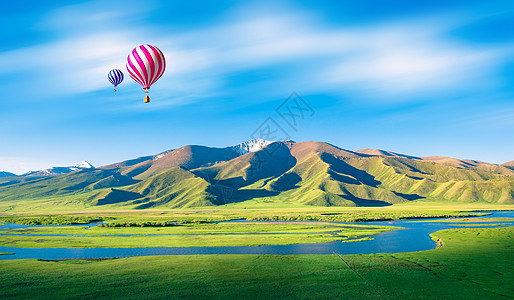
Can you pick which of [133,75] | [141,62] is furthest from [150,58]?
[133,75]

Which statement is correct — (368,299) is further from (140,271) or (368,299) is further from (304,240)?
(304,240)

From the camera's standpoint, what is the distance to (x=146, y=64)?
61094 mm

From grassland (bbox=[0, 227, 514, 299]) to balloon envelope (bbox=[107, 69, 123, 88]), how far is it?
169 feet

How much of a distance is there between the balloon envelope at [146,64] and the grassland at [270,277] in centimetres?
3358

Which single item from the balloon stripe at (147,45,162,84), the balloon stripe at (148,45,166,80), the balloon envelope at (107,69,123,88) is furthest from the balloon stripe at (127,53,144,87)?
the balloon envelope at (107,69,123,88)

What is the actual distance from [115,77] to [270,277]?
72.1m

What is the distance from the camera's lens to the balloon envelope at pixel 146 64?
200ft

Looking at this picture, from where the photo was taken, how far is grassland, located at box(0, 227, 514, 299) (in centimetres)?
3756

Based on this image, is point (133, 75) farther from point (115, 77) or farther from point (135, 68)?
point (115, 77)

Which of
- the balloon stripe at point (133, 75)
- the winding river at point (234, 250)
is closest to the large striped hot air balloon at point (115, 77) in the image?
the balloon stripe at point (133, 75)

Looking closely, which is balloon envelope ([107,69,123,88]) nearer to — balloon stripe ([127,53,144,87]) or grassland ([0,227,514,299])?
balloon stripe ([127,53,144,87])

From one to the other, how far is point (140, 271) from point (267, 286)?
65.7ft

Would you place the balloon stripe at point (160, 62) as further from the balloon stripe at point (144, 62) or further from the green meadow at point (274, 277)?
the green meadow at point (274, 277)

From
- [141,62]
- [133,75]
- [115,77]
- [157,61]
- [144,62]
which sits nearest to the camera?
[144,62]
